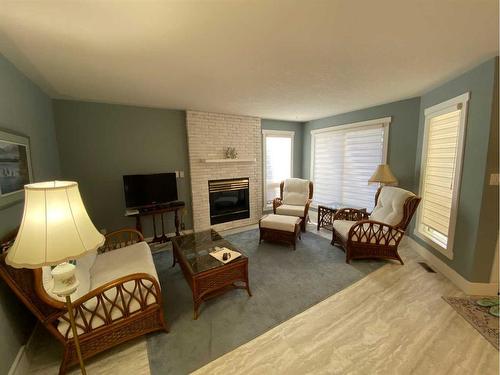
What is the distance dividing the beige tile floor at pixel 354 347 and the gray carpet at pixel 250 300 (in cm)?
10

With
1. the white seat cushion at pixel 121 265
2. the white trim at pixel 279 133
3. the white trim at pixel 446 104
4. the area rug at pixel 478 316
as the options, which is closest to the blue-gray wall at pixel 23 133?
the white seat cushion at pixel 121 265

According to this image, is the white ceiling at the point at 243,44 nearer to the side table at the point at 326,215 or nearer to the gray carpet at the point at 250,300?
the side table at the point at 326,215

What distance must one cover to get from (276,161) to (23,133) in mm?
4292

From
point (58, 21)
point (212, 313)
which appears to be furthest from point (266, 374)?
point (58, 21)

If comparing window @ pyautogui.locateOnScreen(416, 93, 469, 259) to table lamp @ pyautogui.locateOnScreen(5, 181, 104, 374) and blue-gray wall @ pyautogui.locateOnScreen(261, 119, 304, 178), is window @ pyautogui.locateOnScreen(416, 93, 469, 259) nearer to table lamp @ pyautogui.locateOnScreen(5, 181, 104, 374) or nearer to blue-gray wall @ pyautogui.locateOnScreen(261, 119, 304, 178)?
blue-gray wall @ pyautogui.locateOnScreen(261, 119, 304, 178)

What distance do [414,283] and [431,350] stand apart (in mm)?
990

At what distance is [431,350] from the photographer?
1617 millimetres

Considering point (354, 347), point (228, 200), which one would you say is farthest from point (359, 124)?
point (354, 347)

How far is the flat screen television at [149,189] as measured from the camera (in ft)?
11.0

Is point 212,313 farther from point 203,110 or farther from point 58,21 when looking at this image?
point 203,110

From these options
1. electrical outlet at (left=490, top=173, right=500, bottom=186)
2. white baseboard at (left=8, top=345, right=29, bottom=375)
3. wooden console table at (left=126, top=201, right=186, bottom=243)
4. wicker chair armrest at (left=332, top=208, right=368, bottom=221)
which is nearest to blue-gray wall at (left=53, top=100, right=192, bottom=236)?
wooden console table at (left=126, top=201, right=186, bottom=243)

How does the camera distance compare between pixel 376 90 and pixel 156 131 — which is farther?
pixel 156 131

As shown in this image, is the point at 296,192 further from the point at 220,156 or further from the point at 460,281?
the point at 460,281

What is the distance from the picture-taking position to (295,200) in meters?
4.25
